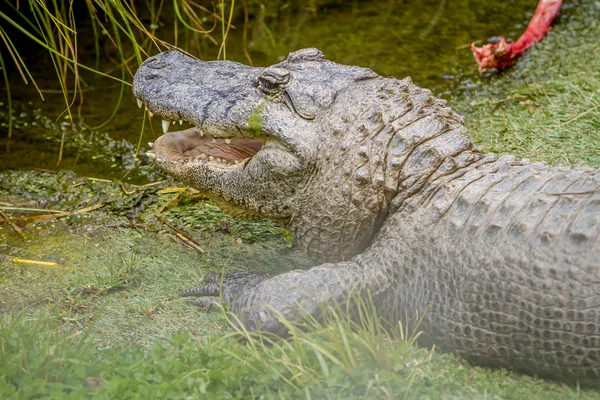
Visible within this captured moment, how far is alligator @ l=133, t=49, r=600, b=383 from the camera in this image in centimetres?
304

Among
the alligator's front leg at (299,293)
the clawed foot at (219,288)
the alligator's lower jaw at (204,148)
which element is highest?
the alligator's lower jaw at (204,148)

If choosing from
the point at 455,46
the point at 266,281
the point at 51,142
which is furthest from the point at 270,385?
the point at 455,46

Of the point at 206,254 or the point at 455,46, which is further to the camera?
the point at 455,46

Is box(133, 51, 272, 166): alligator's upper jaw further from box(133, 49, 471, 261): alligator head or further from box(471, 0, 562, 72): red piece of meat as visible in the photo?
box(471, 0, 562, 72): red piece of meat

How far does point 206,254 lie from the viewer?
4.20 meters

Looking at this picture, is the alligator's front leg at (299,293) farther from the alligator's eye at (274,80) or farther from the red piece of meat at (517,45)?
the red piece of meat at (517,45)

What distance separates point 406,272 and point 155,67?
1.77 metres

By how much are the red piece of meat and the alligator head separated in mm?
2546

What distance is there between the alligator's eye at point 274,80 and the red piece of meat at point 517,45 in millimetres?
2798

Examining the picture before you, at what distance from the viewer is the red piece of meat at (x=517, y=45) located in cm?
603

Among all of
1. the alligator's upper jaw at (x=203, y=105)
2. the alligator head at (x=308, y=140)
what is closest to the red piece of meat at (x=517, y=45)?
the alligator head at (x=308, y=140)

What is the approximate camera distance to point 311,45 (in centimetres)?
668

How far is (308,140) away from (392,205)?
51 cm

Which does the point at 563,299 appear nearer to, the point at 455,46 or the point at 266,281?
the point at 266,281
